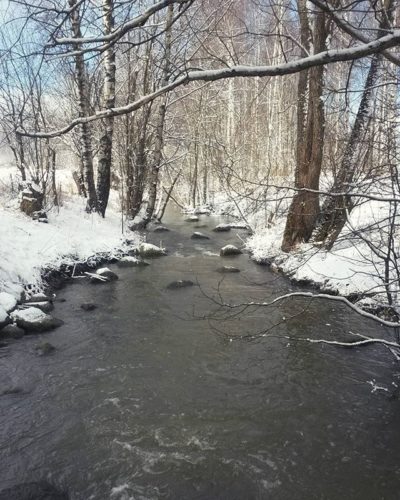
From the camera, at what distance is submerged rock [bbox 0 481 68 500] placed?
3.52 meters

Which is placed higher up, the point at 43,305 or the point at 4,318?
the point at 4,318

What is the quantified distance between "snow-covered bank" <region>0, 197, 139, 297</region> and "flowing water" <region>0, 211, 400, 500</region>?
1.45m

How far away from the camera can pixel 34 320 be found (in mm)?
6824

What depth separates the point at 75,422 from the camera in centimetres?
457

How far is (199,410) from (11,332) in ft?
11.4

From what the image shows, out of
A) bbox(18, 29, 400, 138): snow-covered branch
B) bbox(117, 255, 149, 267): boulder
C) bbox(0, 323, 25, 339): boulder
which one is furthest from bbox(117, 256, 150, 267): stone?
bbox(18, 29, 400, 138): snow-covered branch

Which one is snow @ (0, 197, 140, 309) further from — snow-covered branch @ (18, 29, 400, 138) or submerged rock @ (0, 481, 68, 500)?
snow-covered branch @ (18, 29, 400, 138)

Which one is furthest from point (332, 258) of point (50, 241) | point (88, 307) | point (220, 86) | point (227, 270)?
point (220, 86)

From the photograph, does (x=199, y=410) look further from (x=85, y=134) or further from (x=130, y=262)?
(x=85, y=134)

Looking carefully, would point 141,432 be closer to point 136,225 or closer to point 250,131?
point 136,225

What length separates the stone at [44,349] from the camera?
607 centimetres

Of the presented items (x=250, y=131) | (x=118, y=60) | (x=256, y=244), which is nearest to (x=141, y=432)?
(x=256, y=244)

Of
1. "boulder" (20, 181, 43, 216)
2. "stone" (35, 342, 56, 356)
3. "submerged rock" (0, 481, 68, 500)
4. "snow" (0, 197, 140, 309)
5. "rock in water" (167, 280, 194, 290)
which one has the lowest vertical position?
"submerged rock" (0, 481, 68, 500)

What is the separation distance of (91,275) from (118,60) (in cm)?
1204
